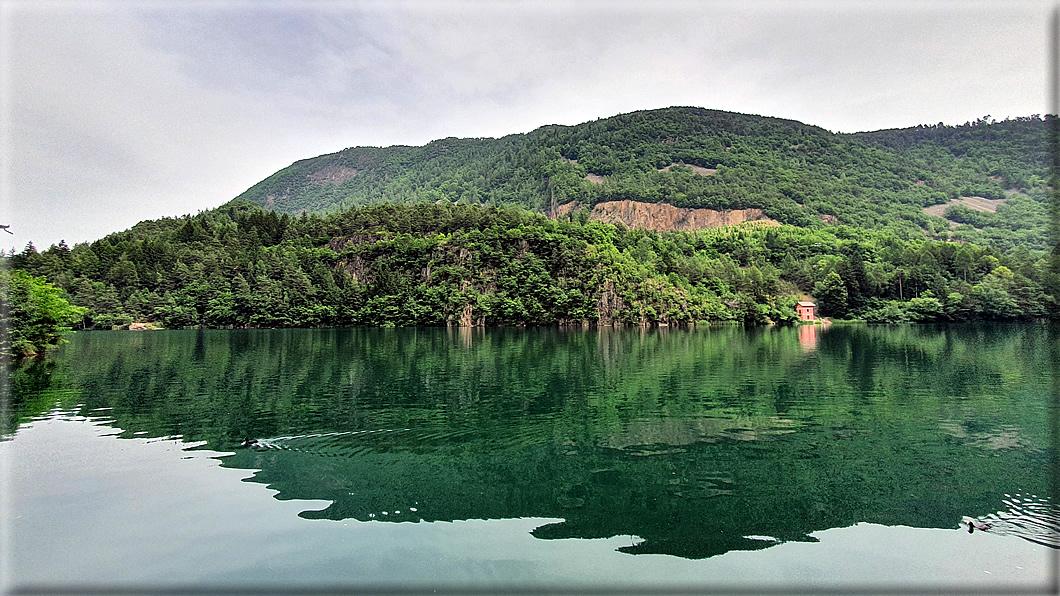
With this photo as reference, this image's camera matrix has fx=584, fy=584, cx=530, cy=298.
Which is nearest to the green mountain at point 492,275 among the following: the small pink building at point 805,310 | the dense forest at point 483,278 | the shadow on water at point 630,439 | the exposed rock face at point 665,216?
the dense forest at point 483,278

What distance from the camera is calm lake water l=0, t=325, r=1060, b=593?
8.17m

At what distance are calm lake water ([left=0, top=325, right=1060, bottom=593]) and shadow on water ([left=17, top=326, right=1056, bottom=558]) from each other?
3.4 inches

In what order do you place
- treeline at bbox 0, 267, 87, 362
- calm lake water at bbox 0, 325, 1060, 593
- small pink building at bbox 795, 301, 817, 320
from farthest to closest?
small pink building at bbox 795, 301, 817, 320 < treeline at bbox 0, 267, 87, 362 < calm lake water at bbox 0, 325, 1060, 593

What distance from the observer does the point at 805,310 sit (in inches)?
4254

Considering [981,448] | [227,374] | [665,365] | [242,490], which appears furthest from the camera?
[665,365]

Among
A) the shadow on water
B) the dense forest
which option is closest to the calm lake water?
the shadow on water

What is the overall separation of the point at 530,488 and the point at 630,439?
482cm

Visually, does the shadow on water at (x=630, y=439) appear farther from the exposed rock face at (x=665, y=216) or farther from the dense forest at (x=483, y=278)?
the exposed rock face at (x=665, y=216)

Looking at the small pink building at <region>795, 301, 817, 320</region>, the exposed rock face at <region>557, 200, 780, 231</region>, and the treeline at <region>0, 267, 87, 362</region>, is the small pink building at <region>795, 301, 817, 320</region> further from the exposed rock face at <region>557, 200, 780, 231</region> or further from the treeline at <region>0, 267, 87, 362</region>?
the treeline at <region>0, 267, 87, 362</region>

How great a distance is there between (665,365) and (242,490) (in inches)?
1033

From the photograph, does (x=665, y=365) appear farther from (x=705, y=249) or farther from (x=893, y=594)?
(x=705, y=249)

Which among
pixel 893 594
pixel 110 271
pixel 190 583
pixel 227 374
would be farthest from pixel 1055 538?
pixel 110 271

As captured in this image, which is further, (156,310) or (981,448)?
(156,310)

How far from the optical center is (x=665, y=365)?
112 feet
